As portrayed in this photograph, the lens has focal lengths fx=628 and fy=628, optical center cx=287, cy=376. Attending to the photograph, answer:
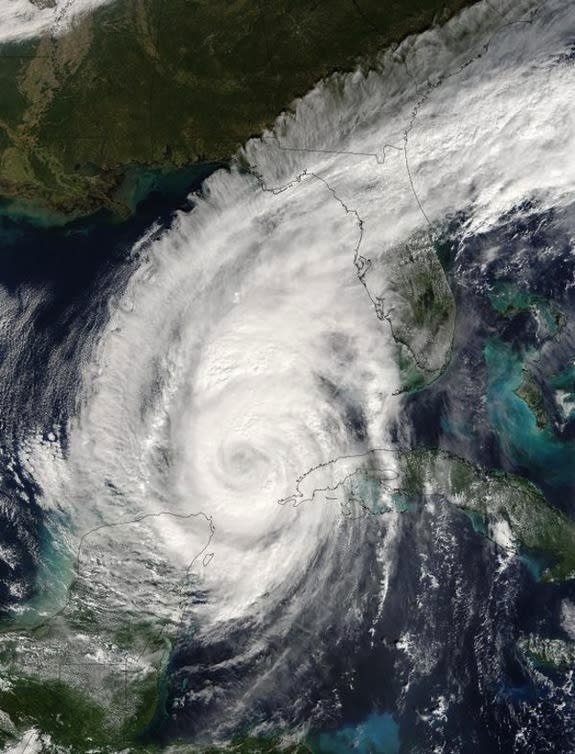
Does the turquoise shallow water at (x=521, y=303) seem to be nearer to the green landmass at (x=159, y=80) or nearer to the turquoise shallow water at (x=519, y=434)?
the turquoise shallow water at (x=519, y=434)

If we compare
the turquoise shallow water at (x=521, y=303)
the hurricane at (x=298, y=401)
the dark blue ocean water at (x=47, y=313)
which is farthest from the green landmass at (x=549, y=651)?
the dark blue ocean water at (x=47, y=313)

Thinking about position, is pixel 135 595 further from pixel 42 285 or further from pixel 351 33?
pixel 351 33

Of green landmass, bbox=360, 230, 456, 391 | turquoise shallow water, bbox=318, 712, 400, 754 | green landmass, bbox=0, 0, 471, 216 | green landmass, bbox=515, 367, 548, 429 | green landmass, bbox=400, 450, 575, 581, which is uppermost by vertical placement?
green landmass, bbox=0, 0, 471, 216

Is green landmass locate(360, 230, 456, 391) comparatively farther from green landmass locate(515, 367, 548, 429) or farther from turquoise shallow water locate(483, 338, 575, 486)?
green landmass locate(515, 367, 548, 429)

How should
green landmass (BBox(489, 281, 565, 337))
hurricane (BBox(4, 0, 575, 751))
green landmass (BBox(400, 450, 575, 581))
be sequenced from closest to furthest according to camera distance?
hurricane (BBox(4, 0, 575, 751)), green landmass (BBox(489, 281, 565, 337)), green landmass (BBox(400, 450, 575, 581))

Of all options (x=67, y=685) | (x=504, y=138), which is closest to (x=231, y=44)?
(x=504, y=138)

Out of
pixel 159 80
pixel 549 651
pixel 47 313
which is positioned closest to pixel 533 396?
pixel 549 651

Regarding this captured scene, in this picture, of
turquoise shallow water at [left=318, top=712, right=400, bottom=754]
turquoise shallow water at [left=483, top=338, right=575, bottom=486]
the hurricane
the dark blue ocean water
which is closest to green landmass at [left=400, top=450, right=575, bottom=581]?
the hurricane
